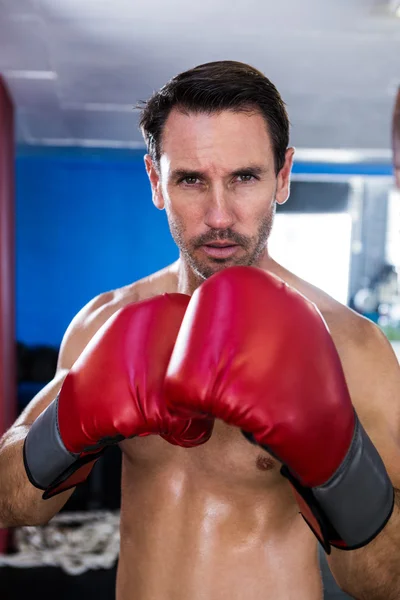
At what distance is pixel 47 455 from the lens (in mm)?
965

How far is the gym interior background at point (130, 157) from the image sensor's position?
2795mm

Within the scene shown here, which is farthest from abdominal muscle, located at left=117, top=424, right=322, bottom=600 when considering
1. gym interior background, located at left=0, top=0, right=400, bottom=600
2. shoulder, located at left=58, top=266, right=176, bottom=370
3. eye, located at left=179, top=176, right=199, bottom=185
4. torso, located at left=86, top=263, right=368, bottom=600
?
gym interior background, located at left=0, top=0, right=400, bottom=600

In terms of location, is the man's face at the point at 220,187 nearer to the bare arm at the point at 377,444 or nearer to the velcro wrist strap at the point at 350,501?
the bare arm at the point at 377,444

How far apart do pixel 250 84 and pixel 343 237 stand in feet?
16.0

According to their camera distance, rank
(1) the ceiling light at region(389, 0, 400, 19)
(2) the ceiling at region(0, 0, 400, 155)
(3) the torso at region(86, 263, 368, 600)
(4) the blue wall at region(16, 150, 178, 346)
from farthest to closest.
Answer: (4) the blue wall at region(16, 150, 178, 346) → (2) the ceiling at region(0, 0, 400, 155) → (1) the ceiling light at region(389, 0, 400, 19) → (3) the torso at region(86, 263, 368, 600)

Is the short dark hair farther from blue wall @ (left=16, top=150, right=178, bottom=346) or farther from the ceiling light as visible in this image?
blue wall @ (left=16, top=150, right=178, bottom=346)

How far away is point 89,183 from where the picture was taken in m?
5.42

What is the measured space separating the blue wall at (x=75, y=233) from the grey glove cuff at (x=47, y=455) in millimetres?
4459

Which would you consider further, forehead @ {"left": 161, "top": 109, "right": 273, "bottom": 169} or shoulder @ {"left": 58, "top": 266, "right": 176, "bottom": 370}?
shoulder @ {"left": 58, "top": 266, "right": 176, "bottom": 370}

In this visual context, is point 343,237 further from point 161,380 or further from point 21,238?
point 161,380

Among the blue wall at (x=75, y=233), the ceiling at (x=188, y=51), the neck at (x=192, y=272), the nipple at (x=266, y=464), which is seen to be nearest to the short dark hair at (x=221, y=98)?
the neck at (x=192, y=272)

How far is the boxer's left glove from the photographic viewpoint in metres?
0.92

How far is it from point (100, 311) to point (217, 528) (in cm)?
55

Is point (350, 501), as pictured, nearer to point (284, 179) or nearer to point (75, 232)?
point (284, 179)
